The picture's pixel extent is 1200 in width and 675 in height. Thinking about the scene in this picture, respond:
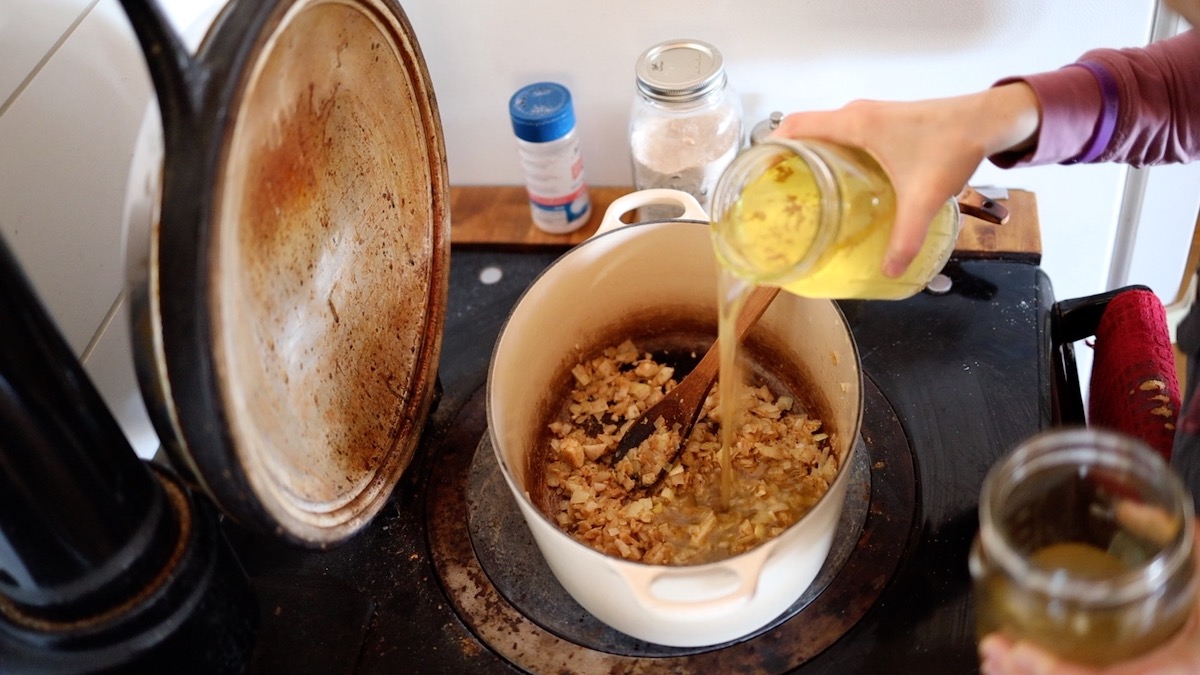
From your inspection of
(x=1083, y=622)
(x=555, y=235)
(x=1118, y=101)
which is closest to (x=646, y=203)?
(x=555, y=235)

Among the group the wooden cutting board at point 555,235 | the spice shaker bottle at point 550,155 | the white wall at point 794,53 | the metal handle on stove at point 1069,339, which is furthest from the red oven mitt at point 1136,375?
the spice shaker bottle at point 550,155

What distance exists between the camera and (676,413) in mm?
841

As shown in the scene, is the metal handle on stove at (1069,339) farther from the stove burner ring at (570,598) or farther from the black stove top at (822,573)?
the stove burner ring at (570,598)

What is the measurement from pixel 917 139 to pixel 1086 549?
0.88 feet

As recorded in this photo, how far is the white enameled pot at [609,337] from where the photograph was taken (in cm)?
60

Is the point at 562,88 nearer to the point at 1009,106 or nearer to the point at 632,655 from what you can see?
the point at 1009,106

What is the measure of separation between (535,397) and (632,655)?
248 millimetres

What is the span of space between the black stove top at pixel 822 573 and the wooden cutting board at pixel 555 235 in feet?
0.12

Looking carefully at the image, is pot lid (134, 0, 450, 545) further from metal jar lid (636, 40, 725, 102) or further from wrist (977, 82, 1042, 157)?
wrist (977, 82, 1042, 157)

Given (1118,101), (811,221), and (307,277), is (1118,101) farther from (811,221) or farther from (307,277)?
(307,277)

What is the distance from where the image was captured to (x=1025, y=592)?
47 centimetres

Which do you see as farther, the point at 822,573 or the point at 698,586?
the point at 822,573

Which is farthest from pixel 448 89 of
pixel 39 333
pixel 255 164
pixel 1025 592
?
pixel 1025 592

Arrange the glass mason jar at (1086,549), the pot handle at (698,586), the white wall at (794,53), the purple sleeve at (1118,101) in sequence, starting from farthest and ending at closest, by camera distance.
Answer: the white wall at (794,53)
the purple sleeve at (1118,101)
the pot handle at (698,586)
the glass mason jar at (1086,549)
